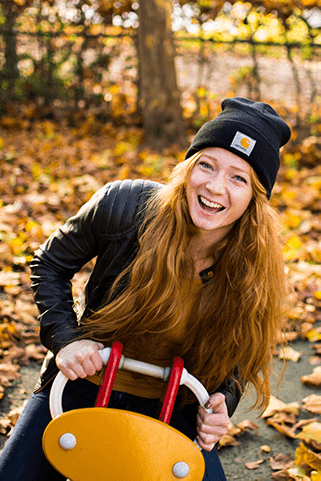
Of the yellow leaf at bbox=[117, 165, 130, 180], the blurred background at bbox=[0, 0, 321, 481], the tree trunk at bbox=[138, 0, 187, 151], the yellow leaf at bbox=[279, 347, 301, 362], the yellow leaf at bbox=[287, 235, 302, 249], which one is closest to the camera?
the yellow leaf at bbox=[279, 347, 301, 362]

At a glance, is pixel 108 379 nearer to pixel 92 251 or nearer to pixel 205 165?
pixel 92 251

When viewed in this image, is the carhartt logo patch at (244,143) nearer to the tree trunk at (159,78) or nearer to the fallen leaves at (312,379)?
the fallen leaves at (312,379)

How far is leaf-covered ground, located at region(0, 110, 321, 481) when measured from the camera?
2238mm

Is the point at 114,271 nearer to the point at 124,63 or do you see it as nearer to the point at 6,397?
the point at 6,397

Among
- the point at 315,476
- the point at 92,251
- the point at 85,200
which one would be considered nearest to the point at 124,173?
the point at 85,200

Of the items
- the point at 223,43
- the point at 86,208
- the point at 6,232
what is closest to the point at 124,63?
the point at 223,43

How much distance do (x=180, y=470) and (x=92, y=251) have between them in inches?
33.6

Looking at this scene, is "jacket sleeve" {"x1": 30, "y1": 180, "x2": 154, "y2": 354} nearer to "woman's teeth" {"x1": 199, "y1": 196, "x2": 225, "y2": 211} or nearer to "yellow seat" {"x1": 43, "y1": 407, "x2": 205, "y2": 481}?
"woman's teeth" {"x1": 199, "y1": 196, "x2": 225, "y2": 211}

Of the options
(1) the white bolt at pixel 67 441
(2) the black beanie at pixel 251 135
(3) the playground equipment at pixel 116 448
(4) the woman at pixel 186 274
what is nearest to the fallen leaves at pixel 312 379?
(4) the woman at pixel 186 274

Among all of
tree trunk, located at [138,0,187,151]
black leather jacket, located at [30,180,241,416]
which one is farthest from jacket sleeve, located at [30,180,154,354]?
tree trunk, located at [138,0,187,151]

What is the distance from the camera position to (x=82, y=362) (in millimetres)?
1411

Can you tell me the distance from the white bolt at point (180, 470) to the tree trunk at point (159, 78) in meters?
5.05

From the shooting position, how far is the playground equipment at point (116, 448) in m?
1.22

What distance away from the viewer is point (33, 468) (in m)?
1.48
